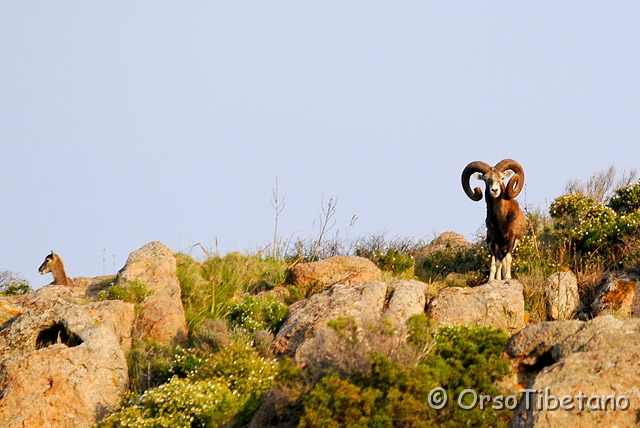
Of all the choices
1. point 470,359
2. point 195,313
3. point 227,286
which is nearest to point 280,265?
point 227,286

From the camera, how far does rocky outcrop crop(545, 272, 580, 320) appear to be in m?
18.9

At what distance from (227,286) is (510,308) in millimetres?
6153

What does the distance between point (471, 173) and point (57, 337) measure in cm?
868

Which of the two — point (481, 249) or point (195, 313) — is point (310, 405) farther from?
point (481, 249)

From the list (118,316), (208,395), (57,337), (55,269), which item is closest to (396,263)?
(118,316)

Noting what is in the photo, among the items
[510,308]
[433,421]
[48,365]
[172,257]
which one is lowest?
[433,421]

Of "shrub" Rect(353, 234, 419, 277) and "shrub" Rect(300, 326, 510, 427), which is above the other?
"shrub" Rect(353, 234, 419, 277)

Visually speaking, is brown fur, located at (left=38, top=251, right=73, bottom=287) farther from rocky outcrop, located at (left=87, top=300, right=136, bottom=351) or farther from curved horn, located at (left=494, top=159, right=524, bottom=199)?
curved horn, located at (left=494, top=159, right=524, bottom=199)

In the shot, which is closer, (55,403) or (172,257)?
(55,403)

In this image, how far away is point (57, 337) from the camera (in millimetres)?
17562

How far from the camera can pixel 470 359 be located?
43.3 feet

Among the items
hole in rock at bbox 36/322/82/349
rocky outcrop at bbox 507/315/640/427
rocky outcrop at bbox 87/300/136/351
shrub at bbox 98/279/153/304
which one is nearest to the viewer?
rocky outcrop at bbox 507/315/640/427

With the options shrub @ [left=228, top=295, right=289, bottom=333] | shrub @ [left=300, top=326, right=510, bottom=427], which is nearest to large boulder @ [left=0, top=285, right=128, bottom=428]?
shrub @ [left=228, top=295, right=289, bottom=333]

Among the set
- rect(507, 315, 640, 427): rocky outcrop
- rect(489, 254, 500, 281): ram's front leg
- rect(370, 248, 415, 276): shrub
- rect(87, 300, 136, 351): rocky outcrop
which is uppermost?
rect(370, 248, 415, 276): shrub
